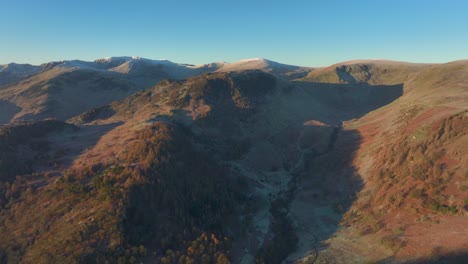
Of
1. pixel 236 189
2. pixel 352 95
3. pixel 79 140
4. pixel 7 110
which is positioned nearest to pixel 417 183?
pixel 236 189

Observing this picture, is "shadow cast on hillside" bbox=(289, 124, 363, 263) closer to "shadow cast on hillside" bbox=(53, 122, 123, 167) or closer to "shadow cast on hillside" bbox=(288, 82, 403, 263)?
"shadow cast on hillside" bbox=(288, 82, 403, 263)

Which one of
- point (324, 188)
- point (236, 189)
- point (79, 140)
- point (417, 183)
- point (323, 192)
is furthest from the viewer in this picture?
point (79, 140)

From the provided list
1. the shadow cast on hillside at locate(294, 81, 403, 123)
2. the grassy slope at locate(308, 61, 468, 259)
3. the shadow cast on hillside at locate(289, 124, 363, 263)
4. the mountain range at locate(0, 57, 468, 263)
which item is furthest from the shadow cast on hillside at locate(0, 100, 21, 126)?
the grassy slope at locate(308, 61, 468, 259)

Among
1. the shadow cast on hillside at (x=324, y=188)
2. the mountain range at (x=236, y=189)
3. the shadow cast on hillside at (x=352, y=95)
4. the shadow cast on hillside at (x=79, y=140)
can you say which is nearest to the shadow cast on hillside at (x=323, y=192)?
the shadow cast on hillside at (x=324, y=188)

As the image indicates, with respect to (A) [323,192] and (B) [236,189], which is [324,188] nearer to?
(A) [323,192]


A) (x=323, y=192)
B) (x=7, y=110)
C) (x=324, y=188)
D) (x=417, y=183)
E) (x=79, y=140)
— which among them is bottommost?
(x=323, y=192)

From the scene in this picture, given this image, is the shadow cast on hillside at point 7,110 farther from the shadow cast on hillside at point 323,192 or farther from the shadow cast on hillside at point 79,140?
the shadow cast on hillside at point 323,192

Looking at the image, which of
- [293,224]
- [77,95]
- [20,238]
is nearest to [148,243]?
[20,238]

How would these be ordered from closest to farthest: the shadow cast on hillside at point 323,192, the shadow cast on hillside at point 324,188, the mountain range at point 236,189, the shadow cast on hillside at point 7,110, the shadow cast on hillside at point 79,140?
1. the mountain range at point 236,189
2. the shadow cast on hillside at point 324,188
3. the shadow cast on hillside at point 323,192
4. the shadow cast on hillside at point 79,140
5. the shadow cast on hillside at point 7,110

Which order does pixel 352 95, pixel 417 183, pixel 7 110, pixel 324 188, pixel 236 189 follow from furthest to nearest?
pixel 352 95, pixel 7 110, pixel 324 188, pixel 236 189, pixel 417 183

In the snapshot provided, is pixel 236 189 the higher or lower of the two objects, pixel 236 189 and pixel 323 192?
the higher
